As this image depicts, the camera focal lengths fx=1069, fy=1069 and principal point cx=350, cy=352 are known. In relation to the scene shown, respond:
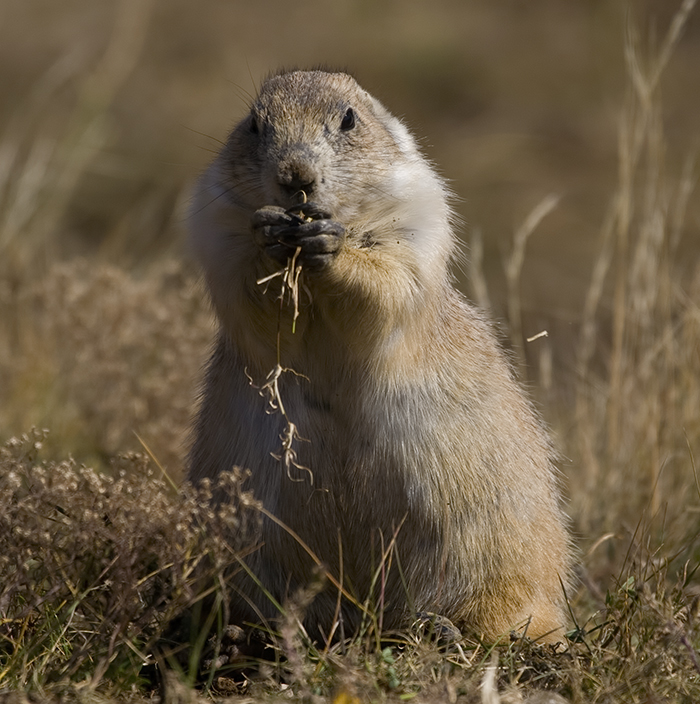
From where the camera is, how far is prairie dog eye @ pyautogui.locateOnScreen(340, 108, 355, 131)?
4098 millimetres

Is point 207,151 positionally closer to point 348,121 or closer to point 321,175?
point 348,121

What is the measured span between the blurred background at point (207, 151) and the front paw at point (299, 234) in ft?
2.92

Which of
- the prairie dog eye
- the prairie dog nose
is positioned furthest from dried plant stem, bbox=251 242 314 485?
the prairie dog eye

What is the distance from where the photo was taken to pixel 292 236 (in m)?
3.66

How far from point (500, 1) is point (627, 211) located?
1315 centimetres

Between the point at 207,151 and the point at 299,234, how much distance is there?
6.68ft

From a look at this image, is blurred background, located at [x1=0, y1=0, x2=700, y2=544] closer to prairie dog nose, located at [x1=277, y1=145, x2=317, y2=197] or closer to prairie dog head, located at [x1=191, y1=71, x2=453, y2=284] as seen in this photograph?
prairie dog head, located at [x1=191, y1=71, x2=453, y2=284]

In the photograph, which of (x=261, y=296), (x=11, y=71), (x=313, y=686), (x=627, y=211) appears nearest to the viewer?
(x=313, y=686)

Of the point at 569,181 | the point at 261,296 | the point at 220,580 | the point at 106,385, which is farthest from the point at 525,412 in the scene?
the point at 569,181

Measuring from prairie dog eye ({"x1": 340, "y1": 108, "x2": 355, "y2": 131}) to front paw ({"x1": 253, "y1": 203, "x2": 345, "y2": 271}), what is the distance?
0.51 m

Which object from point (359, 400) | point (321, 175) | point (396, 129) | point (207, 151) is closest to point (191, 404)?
point (207, 151)

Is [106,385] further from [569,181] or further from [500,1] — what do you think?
[500,1]

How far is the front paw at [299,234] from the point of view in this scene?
3.66 meters

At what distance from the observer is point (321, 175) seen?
3.82 metres
